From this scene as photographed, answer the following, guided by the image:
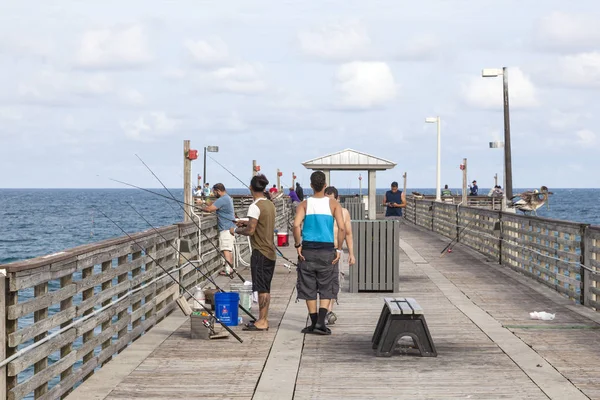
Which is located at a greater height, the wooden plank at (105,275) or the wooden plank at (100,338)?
the wooden plank at (105,275)

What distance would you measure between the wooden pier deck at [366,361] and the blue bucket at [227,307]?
1.52ft

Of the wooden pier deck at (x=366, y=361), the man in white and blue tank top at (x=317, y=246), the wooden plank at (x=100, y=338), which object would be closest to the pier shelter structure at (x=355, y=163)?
the wooden pier deck at (x=366, y=361)

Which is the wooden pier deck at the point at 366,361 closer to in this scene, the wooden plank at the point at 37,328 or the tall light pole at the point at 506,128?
the wooden plank at the point at 37,328

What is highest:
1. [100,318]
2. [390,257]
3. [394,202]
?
[394,202]

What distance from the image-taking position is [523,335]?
424 inches

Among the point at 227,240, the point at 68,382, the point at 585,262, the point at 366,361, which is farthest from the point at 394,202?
the point at 68,382

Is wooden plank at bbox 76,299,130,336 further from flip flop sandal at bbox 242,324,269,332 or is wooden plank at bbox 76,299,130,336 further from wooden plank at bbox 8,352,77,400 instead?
flip flop sandal at bbox 242,324,269,332

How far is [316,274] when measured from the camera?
10.8 meters

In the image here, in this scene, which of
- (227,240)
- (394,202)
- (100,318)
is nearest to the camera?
(100,318)

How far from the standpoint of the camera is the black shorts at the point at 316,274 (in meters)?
10.7

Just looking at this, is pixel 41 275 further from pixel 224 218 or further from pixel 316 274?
pixel 224 218

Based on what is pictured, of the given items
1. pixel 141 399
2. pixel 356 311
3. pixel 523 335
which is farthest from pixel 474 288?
pixel 141 399

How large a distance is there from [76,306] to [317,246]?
3.34 meters

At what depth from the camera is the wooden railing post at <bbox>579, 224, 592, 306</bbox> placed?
13444mm
